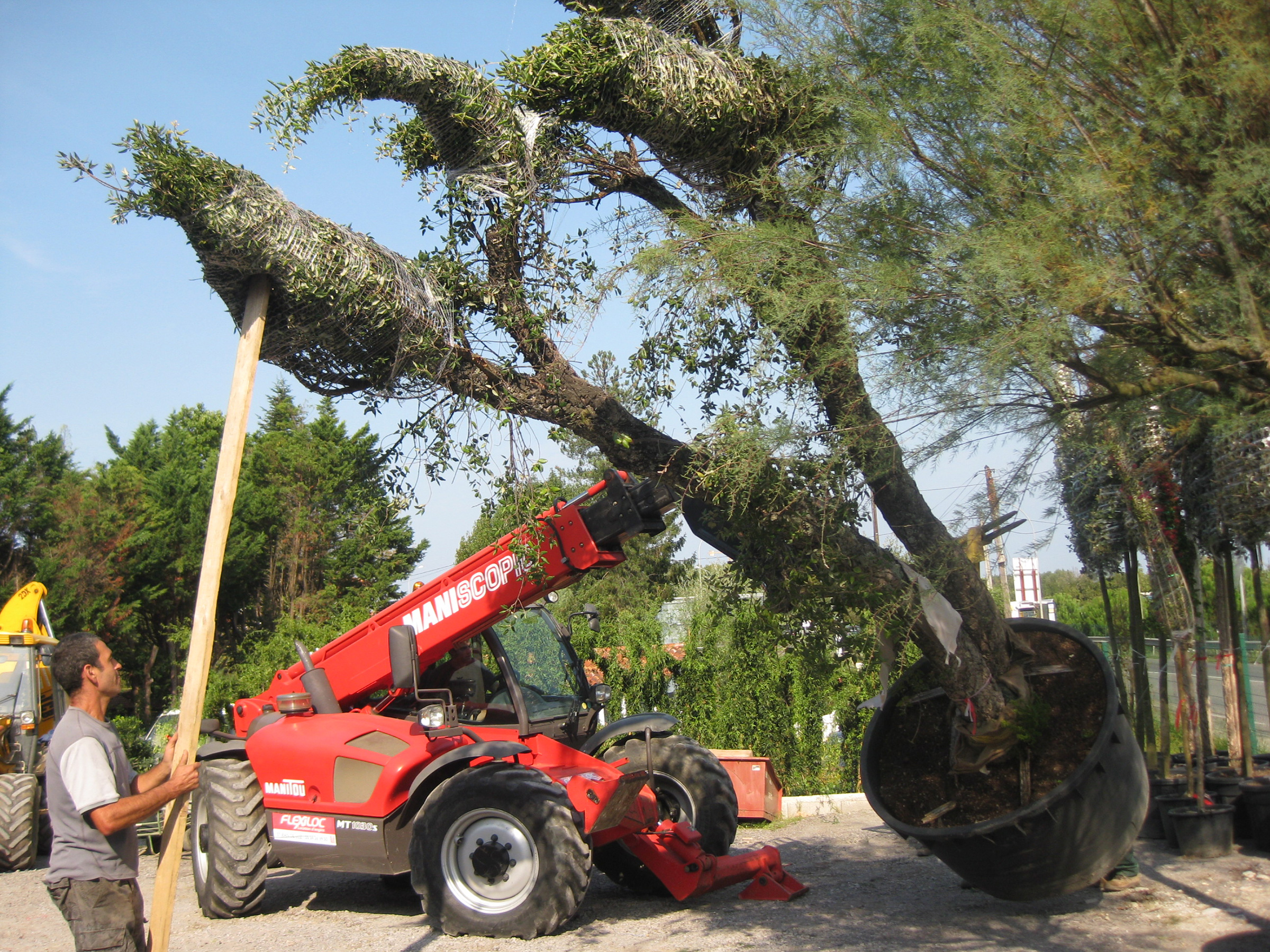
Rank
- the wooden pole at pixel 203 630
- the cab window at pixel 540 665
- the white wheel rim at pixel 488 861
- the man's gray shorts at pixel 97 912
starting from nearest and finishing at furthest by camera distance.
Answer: the man's gray shorts at pixel 97 912 < the wooden pole at pixel 203 630 < the white wheel rim at pixel 488 861 < the cab window at pixel 540 665

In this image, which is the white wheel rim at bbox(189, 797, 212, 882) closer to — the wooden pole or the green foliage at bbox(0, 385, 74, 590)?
the wooden pole

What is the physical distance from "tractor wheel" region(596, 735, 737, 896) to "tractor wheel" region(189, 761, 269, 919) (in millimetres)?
2476

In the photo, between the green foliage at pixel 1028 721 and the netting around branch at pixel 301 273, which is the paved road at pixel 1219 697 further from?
the netting around branch at pixel 301 273

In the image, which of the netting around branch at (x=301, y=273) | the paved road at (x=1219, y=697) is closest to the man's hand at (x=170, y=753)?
the netting around branch at (x=301, y=273)

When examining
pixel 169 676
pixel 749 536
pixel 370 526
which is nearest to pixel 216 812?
pixel 370 526

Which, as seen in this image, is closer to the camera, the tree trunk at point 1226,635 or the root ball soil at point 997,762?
the root ball soil at point 997,762

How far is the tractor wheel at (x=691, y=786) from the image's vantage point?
7.39 m

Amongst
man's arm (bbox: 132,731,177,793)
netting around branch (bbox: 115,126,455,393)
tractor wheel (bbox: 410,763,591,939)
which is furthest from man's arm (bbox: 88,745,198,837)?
tractor wheel (bbox: 410,763,591,939)

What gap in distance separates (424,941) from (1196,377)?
513cm

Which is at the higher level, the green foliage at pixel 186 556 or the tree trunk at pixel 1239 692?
the green foliage at pixel 186 556

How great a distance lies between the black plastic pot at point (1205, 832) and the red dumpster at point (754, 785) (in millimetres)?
3848

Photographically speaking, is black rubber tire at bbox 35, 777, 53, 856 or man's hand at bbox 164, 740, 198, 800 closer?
man's hand at bbox 164, 740, 198, 800

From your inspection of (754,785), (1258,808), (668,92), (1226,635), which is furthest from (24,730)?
(1226,635)

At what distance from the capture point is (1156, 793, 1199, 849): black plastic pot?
7273 mm
